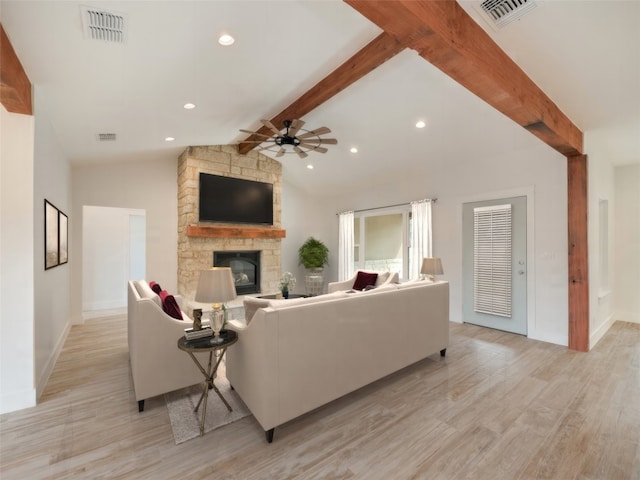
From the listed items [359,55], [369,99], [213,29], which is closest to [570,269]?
[369,99]

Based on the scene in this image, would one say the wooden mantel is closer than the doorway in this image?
Yes

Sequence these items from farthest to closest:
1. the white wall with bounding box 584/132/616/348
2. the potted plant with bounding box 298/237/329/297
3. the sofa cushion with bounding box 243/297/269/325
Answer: the potted plant with bounding box 298/237/329/297 < the white wall with bounding box 584/132/616/348 < the sofa cushion with bounding box 243/297/269/325

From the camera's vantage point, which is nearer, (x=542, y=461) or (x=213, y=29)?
(x=542, y=461)

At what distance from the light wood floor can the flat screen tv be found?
342 cm

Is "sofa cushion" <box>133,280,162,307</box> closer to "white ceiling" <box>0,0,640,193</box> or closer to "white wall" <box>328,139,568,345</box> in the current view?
"white ceiling" <box>0,0,640,193</box>

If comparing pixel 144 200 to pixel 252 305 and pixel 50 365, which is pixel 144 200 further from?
pixel 252 305

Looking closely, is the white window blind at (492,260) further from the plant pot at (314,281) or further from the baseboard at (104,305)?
the baseboard at (104,305)

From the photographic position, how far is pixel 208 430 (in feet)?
7.24

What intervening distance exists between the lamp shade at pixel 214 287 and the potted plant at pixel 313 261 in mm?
5153

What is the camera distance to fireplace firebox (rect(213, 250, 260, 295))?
6501mm

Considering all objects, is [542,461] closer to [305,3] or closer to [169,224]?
[305,3]

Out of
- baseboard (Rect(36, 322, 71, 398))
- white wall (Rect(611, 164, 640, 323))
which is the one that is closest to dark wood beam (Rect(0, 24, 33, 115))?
baseboard (Rect(36, 322, 71, 398))

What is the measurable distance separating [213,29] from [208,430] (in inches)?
119

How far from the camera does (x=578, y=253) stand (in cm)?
382
